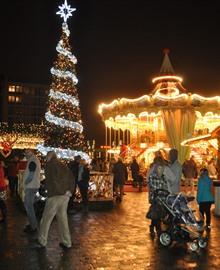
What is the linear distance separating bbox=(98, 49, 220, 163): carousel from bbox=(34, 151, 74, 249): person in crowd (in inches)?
684

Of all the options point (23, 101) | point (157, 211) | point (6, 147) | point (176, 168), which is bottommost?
point (157, 211)

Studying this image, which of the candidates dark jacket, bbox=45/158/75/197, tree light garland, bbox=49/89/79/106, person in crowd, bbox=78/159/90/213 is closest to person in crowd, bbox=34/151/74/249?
dark jacket, bbox=45/158/75/197

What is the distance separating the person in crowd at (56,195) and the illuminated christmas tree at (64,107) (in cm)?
1647

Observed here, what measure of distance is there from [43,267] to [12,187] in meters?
13.3

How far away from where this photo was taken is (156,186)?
364 inches

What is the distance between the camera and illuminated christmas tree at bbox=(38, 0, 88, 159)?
24.8 meters

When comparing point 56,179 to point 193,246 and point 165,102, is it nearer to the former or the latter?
point 193,246

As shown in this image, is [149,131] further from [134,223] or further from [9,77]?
[9,77]

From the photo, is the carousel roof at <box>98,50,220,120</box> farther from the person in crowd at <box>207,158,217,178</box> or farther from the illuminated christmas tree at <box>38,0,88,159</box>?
the person in crowd at <box>207,158,217,178</box>

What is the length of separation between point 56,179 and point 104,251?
1.47 meters

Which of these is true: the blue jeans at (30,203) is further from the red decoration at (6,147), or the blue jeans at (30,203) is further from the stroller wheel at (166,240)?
the red decoration at (6,147)

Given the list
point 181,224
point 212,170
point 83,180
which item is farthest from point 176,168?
point 212,170

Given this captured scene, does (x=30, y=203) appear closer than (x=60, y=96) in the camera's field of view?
Yes

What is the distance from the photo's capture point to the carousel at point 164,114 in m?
26.8
